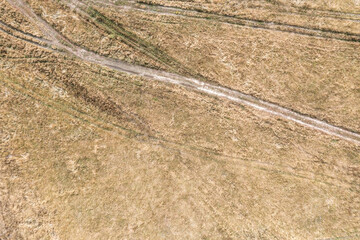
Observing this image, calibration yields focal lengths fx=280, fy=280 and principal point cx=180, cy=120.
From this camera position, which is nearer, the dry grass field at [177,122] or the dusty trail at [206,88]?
the dry grass field at [177,122]

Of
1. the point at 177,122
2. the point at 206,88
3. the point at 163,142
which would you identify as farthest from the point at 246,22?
the point at 163,142

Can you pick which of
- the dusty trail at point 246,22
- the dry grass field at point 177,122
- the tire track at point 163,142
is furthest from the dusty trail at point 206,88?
the tire track at point 163,142

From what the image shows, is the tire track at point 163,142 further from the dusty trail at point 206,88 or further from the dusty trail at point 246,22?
the dusty trail at point 246,22

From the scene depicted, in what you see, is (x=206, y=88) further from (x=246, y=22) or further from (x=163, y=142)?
(x=246, y=22)

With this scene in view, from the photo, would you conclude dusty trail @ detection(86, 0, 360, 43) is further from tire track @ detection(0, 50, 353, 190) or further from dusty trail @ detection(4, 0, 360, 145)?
tire track @ detection(0, 50, 353, 190)

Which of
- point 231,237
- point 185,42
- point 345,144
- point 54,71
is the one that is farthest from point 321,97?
point 54,71
